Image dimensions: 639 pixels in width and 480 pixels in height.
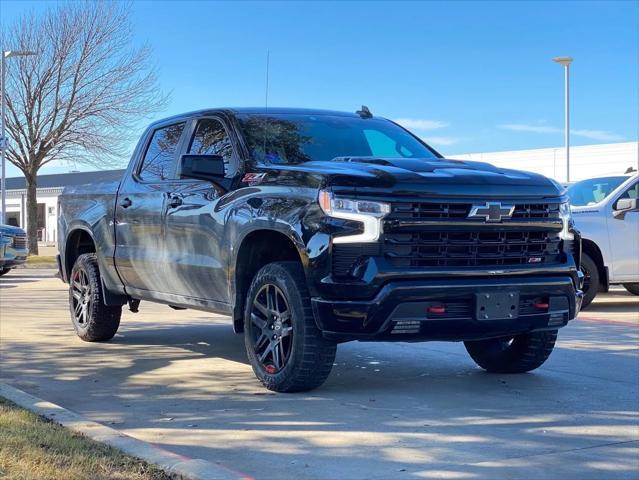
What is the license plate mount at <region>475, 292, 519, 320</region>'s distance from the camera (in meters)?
5.41

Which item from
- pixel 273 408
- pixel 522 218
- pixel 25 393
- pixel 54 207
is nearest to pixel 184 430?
pixel 273 408

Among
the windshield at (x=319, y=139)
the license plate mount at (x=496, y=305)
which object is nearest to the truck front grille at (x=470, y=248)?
the license plate mount at (x=496, y=305)

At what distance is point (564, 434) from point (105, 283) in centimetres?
472

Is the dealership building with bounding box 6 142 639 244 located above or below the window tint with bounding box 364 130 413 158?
above

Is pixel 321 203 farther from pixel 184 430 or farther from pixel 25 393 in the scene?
pixel 25 393

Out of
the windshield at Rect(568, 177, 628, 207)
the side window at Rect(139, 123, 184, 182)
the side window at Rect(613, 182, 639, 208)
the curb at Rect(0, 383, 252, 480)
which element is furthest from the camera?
the windshield at Rect(568, 177, 628, 207)

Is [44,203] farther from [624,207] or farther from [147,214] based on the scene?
[147,214]

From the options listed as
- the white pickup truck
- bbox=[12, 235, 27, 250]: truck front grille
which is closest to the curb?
the white pickup truck

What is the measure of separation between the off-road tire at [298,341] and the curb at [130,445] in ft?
4.18

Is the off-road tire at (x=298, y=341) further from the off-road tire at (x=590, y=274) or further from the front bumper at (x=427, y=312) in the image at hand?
the off-road tire at (x=590, y=274)

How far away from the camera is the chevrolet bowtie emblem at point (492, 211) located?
545 cm

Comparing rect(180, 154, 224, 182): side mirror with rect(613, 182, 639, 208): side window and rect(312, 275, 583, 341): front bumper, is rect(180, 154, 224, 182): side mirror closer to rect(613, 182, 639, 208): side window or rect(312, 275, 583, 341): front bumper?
rect(312, 275, 583, 341): front bumper

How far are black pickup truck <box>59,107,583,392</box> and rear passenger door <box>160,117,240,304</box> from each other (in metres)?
0.02

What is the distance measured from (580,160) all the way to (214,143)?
3273 centimetres
